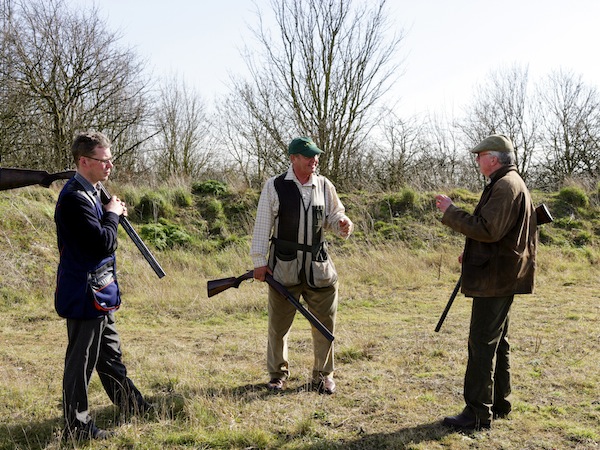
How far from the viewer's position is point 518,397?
4.83 m

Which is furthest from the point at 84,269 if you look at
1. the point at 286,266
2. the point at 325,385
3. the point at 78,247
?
the point at 325,385

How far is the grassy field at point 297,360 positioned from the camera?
4.07 meters

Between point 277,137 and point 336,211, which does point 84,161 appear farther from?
point 277,137

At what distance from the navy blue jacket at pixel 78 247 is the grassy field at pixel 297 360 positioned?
99 centimetres

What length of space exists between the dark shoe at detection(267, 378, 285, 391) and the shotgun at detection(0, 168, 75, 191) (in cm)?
247

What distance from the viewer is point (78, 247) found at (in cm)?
353

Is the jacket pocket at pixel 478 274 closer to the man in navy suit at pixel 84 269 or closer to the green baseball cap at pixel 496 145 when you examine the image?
the green baseball cap at pixel 496 145

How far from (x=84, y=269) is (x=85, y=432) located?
115 centimetres

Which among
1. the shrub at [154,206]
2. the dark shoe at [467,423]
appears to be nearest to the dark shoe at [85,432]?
the dark shoe at [467,423]

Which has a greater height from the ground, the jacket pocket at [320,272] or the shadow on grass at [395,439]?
the jacket pocket at [320,272]

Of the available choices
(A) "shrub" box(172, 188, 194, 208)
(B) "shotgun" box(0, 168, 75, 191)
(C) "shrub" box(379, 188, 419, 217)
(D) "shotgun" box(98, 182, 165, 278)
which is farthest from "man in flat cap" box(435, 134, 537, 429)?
(A) "shrub" box(172, 188, 194, 208)

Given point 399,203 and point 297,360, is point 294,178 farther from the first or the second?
point 399,203

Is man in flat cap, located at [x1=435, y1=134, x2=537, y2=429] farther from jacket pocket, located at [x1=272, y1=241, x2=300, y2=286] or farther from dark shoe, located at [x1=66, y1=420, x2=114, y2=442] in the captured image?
dark shoe, located at [x1=66, y1=420, x2=114, y2=442]

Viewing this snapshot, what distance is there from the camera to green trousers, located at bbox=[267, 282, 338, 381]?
15.9 feet
